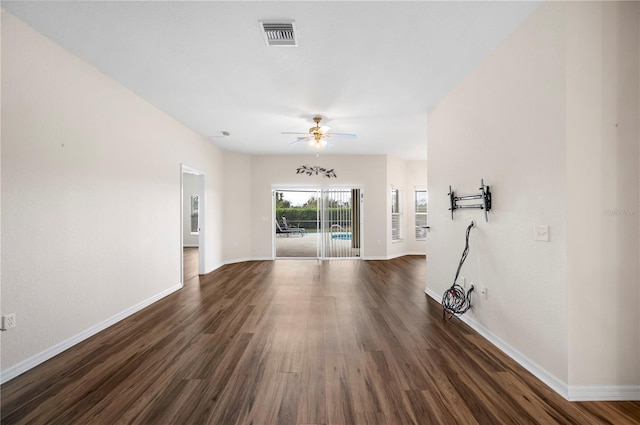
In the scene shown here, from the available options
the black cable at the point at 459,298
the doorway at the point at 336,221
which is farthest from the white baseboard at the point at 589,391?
the doorway at the point at 336,221

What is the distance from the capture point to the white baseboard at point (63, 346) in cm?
204

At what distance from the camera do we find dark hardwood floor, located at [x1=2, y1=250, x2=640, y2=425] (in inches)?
65.3

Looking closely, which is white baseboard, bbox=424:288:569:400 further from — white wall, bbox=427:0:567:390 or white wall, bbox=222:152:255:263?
white wall, bbox=222:152:255:263

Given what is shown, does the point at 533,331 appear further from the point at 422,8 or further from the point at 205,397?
the point at 422,8

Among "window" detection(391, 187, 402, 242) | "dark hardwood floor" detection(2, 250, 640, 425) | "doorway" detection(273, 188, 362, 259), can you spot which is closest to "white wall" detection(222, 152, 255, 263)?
"doorway" detection(273, 188, 362, 259)

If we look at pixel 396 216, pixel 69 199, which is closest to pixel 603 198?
pixel 69 199

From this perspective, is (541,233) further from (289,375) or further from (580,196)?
(289,375)

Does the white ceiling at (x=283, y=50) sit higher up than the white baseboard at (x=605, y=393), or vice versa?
the white ceiling at (x=283, y=50)

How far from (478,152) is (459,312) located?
1.68 m

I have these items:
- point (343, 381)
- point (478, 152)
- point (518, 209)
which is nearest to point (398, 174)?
point (478, 152)

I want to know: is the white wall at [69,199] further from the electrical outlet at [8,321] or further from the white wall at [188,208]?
the white wall at [188,208]

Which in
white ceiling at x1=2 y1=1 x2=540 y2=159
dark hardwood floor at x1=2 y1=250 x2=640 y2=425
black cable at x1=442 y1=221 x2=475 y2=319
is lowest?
dark hardwood floor at x1=2 y1=250 x2=640 y2=425

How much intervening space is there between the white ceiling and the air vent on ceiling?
0.06 metres

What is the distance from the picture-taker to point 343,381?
198cm
